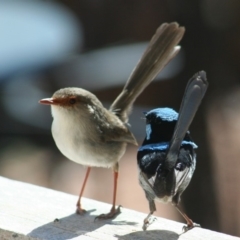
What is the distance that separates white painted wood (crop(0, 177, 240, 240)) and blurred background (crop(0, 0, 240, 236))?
7.80ft

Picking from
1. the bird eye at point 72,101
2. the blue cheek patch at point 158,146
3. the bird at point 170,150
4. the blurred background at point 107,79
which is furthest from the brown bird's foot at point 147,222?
the blurred background at point 107,79

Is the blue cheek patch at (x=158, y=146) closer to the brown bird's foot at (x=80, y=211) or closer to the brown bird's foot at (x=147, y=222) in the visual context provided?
the brown bird's foot at (x=147, y=222)

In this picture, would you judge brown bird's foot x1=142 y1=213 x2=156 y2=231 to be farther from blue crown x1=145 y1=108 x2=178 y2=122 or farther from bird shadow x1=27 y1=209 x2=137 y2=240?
blue crown x1=145 y1=108 x2=178 y2=122

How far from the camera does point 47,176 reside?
7.20 m

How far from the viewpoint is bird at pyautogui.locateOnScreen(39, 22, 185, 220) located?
302cm

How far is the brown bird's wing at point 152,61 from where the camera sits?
10.5 feet

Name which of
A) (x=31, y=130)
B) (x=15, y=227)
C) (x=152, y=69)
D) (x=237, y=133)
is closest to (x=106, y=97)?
(x=31, y=130)

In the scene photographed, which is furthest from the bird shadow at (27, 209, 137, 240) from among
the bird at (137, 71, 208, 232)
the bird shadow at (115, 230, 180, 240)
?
the bird at (137, 71, 208, 232)

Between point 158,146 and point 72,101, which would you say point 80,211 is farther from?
point 158,146

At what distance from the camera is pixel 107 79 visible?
26.0 ft

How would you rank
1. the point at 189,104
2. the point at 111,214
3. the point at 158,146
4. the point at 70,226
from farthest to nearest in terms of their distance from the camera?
1. the point at 111,214
2. the point at 70,226
3. the point at 158,146
4. the point at 189,104

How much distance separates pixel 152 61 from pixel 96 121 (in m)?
0.44

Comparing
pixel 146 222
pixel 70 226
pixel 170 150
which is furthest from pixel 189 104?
pixel 70 226

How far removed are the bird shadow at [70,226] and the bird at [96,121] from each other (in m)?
0.05
